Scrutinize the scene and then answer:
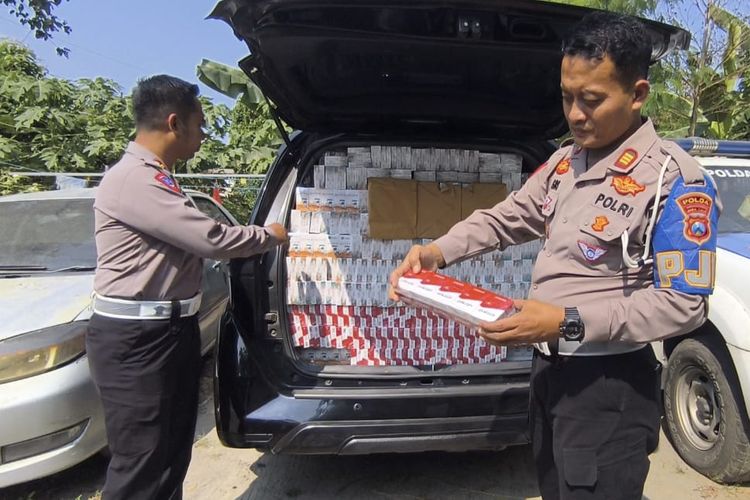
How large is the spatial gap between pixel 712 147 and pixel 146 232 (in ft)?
11.2

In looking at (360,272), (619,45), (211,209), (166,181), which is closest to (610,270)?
(619,45)

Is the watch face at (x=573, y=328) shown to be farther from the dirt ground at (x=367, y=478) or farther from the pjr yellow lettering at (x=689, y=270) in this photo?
the dirt ground at (x=367, y=478)

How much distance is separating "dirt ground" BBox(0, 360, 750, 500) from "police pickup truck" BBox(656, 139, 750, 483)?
16 cm

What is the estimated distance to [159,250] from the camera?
2.07m

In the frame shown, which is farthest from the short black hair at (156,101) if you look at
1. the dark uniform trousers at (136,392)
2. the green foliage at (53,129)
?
the green foliage at (53,129)

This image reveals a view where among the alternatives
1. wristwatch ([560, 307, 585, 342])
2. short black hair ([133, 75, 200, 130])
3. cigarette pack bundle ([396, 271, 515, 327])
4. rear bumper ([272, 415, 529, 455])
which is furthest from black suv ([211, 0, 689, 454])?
wristwatch ([560, 307, 585, 342])

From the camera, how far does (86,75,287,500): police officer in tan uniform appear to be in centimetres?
202

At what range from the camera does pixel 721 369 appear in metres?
2.77

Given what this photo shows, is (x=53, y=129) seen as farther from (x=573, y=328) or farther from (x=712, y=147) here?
(x=573, y=328)

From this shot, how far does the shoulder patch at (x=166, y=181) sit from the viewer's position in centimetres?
204

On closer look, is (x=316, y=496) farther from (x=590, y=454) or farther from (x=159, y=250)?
(x=590, y=454)

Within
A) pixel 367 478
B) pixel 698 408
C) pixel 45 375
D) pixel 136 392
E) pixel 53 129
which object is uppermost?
pixel 53 129

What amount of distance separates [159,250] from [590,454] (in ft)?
5.28

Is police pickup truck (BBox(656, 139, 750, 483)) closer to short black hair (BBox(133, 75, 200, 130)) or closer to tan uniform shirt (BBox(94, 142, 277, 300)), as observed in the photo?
tan uniform shirt (BBox(94, 142, 277, 300))
